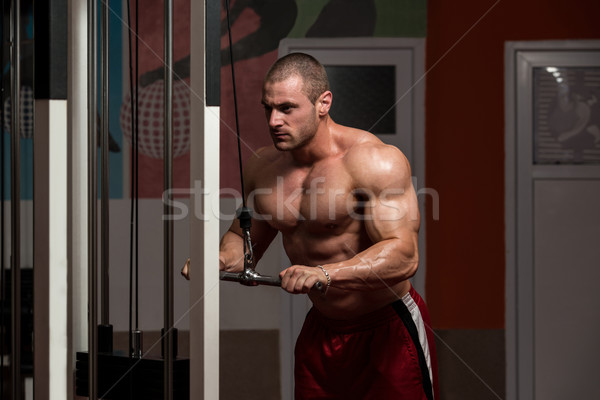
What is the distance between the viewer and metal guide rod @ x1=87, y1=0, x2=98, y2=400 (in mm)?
1134

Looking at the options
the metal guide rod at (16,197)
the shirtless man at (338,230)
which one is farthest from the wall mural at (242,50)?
the metal guide rod at (16,197)

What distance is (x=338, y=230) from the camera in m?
1.81

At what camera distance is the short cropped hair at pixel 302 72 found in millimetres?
1688

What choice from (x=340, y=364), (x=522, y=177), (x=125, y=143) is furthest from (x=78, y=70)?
(x=522, y=177)

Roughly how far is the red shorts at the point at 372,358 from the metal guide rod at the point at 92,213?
834 mm

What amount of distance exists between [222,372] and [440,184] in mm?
1234

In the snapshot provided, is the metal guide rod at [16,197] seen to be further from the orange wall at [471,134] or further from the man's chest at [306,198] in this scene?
the orange wall at [471,134]

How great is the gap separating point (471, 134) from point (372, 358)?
1462 mm

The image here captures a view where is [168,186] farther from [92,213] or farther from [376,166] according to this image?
[376,166]

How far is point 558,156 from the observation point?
303 centimetres

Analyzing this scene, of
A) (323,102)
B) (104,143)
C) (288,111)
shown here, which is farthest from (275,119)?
(104,143)

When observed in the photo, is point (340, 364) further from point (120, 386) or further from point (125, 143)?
point (125, 143)

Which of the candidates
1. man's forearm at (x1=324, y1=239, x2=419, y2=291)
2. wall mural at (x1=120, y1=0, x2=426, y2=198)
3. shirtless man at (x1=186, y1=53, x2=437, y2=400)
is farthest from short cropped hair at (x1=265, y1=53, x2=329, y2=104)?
wall mural at (x1=120, y1=0, x2=426, y2=198)

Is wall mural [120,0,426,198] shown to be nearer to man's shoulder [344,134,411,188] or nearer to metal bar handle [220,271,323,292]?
man's shoulder [344,134,411,188]
